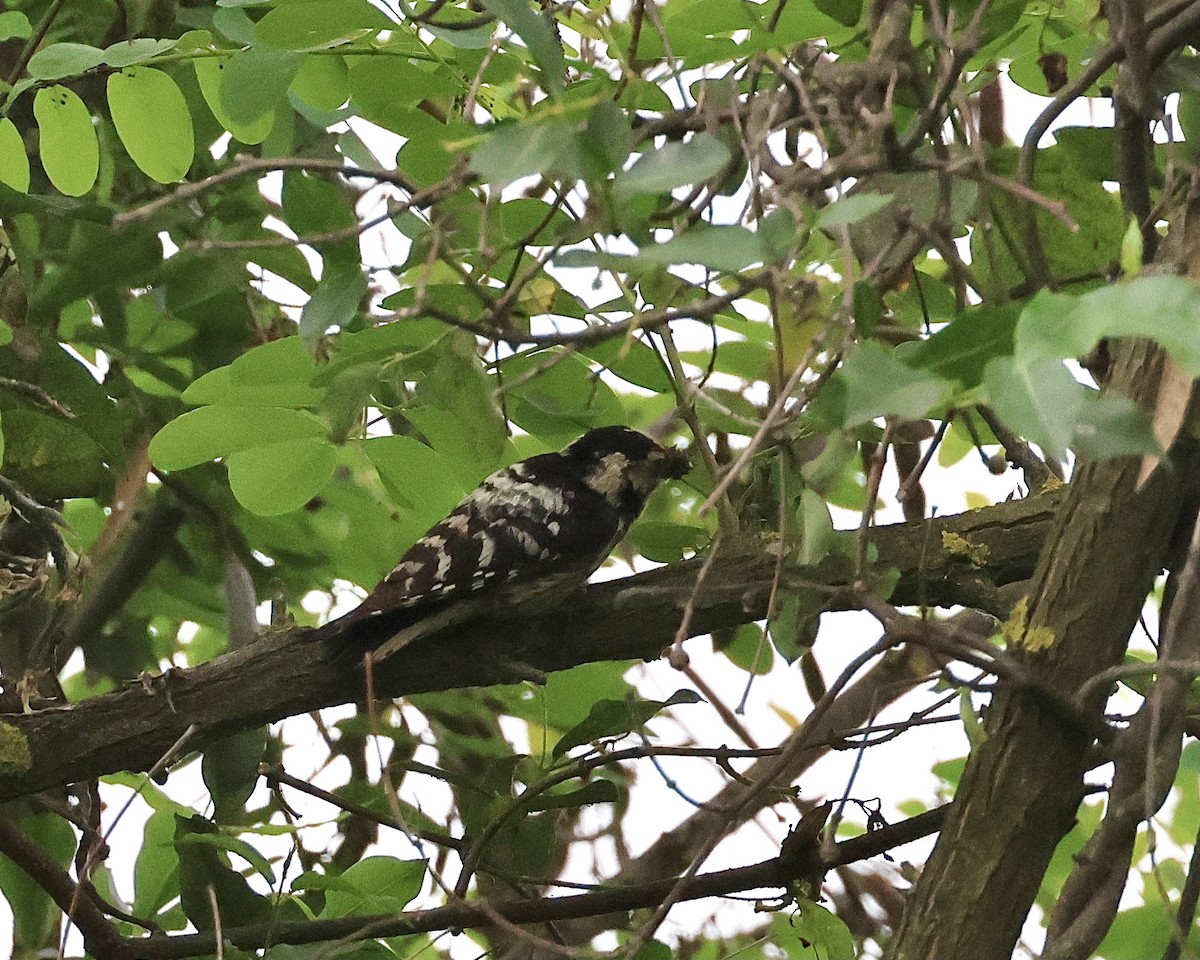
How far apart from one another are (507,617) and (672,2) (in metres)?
0.75

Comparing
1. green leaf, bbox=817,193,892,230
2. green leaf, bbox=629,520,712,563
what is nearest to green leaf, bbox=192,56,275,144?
green leaf, bbox=629,520,712,563

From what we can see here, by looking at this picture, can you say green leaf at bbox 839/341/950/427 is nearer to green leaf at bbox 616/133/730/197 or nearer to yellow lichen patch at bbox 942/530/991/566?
green leaf at bbox 616/133/730/197

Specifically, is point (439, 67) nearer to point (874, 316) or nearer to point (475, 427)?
point (475, 427)

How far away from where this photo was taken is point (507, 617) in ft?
5.72

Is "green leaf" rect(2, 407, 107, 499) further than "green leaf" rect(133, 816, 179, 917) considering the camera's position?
No

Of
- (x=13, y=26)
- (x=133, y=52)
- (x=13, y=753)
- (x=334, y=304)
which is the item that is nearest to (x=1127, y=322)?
(x=334, y=304)

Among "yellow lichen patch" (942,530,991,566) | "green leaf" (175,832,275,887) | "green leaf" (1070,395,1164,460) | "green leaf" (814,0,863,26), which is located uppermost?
"green leaf" (814,0,863,26)

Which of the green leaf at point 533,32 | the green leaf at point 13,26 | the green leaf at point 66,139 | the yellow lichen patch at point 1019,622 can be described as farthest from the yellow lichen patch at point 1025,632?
the green leaf at point 13,26

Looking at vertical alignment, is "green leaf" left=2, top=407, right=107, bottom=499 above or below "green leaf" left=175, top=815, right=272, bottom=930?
above

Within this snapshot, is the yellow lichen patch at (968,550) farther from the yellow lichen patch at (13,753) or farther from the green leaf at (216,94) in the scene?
the yellow lichen patch at (13,753)

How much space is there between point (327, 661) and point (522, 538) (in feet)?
1.01

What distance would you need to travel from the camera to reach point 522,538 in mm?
1795

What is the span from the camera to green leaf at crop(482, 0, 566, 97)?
35.8 inches

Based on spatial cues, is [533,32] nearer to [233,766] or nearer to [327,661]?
[327,661]
